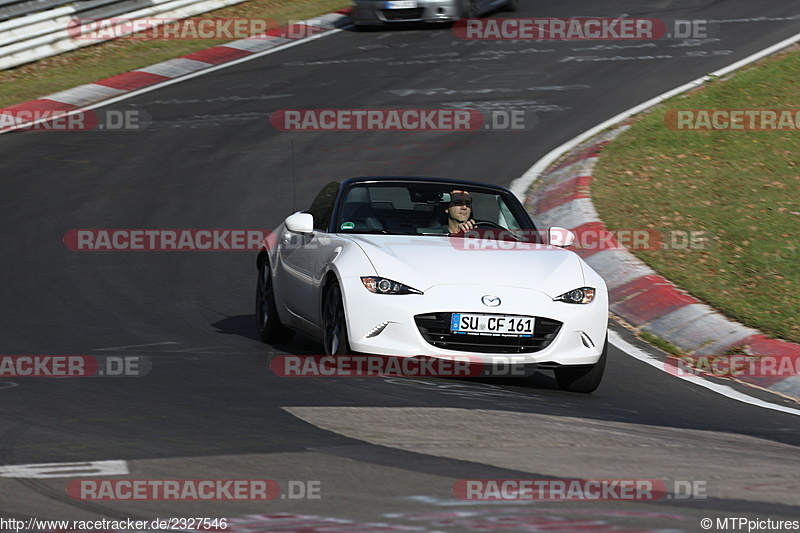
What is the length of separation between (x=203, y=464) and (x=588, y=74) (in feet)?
54.5

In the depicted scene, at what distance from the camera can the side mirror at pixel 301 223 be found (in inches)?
361

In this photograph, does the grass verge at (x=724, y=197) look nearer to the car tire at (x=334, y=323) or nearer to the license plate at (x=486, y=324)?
the license plate at (x=486, y=324)

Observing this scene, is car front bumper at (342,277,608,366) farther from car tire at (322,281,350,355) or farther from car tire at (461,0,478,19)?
car tire at (461,0,478,19)

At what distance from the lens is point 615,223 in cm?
1312

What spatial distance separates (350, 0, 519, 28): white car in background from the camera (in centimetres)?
2402

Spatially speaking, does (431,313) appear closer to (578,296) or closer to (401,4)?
(578,296)

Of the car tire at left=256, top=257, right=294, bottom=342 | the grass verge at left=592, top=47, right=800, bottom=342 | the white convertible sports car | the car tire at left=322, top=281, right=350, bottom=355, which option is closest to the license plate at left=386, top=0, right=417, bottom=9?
the grass verge at left=592, top=47, right=800, bottom=342

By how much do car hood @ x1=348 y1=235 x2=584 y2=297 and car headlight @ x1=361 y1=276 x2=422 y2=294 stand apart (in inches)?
1.2

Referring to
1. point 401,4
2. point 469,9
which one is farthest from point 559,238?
point 469,9

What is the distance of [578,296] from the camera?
27.6 feet

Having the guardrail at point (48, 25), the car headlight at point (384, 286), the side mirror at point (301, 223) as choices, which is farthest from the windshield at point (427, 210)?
the guardrail at point (48, 25)

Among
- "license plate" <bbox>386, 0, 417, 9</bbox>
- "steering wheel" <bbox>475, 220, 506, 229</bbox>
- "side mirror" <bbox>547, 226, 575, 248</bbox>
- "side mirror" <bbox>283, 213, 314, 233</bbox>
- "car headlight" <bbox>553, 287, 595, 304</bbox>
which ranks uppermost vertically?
"license plate" <bbox>386, 0, 417, 9</bbox>

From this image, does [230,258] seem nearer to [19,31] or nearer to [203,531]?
[203,531]

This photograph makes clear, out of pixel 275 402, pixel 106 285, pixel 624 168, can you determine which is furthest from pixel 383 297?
pixel 624 168
